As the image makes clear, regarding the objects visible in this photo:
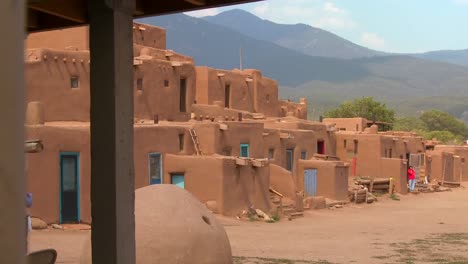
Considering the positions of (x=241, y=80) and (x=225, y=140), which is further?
(x=241, y=80)

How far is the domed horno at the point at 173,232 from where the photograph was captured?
29.1ft

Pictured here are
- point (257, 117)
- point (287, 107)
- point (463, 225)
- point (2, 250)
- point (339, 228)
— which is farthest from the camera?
point (287, 107)

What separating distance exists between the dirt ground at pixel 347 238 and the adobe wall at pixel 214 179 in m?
0.74

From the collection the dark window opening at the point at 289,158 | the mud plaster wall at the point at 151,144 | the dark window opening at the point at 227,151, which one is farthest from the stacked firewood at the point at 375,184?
the mud plaster wall at the point at 151,144

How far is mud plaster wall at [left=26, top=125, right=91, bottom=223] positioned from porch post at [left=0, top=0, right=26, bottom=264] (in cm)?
1777

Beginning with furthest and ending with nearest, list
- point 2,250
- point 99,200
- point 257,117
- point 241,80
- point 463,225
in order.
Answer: point 241,80 < point 257,117 < point 463,225 < point 99,200 < point 2,250

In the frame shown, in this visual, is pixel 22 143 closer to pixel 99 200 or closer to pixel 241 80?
pixel 99 200

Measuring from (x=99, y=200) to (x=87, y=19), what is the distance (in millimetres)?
2082

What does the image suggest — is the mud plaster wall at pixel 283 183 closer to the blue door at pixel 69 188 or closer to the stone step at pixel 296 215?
the stone step at pixel 296 215

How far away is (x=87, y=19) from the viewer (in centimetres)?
778

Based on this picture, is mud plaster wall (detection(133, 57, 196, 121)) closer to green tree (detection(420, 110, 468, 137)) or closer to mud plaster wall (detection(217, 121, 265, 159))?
mud plaster wall (detection(217, 121, 265, 159))

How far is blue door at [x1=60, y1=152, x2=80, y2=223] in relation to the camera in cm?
1955

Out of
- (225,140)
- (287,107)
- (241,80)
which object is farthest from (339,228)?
(287,107)

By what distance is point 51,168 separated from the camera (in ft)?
62.9
